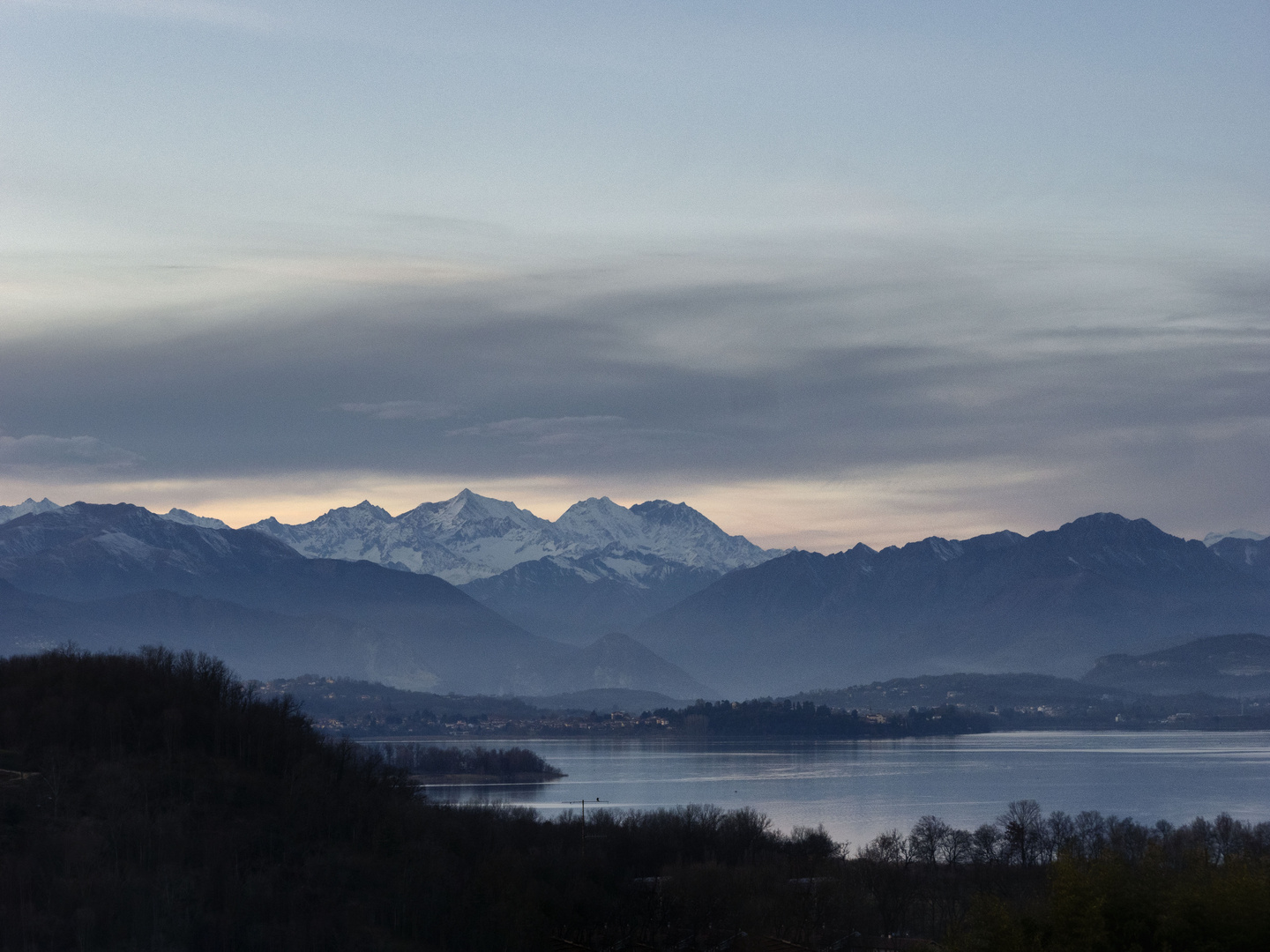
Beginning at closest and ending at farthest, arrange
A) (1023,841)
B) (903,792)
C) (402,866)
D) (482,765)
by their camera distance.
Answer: (402,866) < (1023,841) < (903,792) < (482,765)

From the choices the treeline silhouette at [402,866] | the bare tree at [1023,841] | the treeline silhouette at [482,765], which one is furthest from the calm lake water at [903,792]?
the treeline silhouette at [402,866]

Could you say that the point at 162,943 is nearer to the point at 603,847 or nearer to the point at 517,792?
the point at 603,847

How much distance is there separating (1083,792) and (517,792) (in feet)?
193

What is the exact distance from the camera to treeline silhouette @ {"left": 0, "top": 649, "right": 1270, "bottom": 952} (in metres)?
48.4

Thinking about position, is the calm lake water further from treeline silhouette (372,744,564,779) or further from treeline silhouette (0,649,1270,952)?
treeline silhouette (0,649,1270,952)

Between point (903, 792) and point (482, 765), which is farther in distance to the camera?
point (482, 765)

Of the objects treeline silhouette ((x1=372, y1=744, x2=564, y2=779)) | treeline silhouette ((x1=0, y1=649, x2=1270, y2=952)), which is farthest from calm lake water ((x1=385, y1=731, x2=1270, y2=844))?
treeline silhouette ((x1=0, y1=649, x2=1270, y2=952))

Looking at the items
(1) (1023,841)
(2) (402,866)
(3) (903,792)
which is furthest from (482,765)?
(2) (402,866)

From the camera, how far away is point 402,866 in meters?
70.6

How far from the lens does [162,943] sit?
59.2 metres

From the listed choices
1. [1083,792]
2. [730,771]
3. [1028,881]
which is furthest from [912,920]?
[730,771]

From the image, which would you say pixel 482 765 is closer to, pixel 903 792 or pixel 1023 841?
pixel 903 792

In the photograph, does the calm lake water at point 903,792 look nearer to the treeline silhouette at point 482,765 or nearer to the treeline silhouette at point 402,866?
the treeline silhouette at point 482,765

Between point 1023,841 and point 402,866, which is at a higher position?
point 402,866
